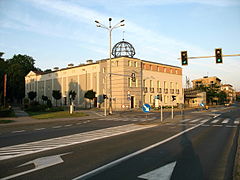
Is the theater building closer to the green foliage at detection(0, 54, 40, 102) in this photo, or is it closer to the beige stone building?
the beige stone building

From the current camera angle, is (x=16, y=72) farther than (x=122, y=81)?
Yes

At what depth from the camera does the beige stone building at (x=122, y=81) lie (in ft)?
153

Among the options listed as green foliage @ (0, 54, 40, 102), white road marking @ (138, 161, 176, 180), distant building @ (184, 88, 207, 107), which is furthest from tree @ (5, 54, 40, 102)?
white road marking @ (138, 161, 176, 180)

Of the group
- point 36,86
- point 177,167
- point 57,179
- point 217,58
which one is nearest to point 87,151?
point 57,179

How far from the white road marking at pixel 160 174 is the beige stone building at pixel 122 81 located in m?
33.0

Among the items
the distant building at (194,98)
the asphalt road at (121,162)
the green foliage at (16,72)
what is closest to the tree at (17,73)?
the green foliage at (16,72)

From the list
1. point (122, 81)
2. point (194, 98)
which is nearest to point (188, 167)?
point (122, 81)

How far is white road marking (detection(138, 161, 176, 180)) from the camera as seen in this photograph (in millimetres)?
→ 5016

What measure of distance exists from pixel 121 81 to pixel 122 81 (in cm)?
31

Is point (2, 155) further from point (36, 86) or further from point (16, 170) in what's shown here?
point (36, 86)

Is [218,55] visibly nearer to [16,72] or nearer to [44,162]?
[44,162]

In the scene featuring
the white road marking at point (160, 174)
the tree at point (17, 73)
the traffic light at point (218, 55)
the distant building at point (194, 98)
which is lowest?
the white road marking at point (160, 174)

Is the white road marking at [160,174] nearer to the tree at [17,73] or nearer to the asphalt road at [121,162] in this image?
the asphalt road at [121,162]

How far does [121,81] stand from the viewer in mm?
46344
